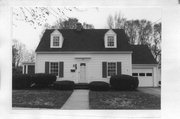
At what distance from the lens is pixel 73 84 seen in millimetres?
3240

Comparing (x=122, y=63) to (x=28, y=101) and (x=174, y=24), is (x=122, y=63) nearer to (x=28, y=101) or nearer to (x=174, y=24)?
(x=174, y=24)

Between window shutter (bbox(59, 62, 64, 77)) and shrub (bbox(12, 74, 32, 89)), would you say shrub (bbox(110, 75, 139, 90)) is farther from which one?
shrub (bbox(12, 74, 32, 89))

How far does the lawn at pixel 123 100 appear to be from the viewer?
124 inches

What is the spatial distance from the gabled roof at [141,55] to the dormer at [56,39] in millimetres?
907

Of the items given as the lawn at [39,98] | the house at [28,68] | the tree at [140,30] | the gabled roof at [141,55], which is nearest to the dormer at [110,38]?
the tree at [140,30]

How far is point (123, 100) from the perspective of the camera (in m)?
3.26

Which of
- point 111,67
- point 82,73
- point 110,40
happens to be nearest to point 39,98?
point 82,73

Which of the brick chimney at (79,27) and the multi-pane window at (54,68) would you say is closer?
the multi-pane window at (54,68)

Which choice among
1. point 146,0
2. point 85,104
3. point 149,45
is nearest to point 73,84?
point 85,104

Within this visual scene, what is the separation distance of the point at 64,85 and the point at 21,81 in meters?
0.48

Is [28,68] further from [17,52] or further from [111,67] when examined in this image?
[111,67]

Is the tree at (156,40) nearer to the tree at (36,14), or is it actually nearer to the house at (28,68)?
the tree at (36,14)

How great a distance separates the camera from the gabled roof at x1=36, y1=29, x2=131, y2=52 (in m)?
3.28

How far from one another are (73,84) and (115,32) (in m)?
0.81
